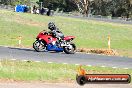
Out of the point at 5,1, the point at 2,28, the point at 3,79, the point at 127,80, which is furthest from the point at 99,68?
the point at 5,1

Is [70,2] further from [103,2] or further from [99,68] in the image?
[99,68]

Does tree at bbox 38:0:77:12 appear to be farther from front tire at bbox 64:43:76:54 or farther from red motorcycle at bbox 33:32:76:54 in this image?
front tire at bbox 64:43:76:54

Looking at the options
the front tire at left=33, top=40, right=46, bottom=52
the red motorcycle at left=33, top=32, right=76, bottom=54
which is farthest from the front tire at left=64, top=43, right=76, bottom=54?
the front tire at left=33, top=40, right=46, bottom=52

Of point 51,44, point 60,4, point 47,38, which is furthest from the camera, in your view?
point 60,4

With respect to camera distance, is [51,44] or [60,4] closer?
[51,44]

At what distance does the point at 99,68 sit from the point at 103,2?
325 feet

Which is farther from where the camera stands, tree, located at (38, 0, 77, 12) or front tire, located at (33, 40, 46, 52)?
tree, located at (38, 0, 77, 12)

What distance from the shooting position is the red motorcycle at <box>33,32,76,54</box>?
23.4m

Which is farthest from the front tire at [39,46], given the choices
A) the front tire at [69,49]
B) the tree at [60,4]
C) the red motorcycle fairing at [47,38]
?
the tree at [60,4]

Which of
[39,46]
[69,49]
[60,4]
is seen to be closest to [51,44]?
[39,46]

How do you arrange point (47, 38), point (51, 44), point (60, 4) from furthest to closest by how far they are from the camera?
1. point (60, 4)
2. point (51, 44)
3. point (47, 38)

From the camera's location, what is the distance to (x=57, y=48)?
77.5 feet

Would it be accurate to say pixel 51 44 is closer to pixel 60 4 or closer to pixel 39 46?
pixel 39 46

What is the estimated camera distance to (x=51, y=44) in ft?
77.1
